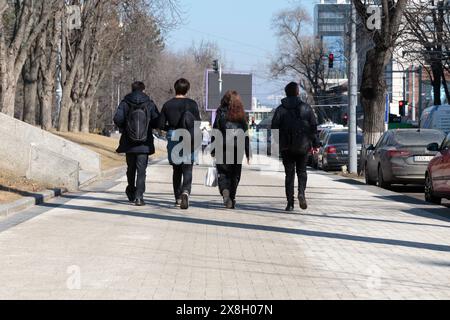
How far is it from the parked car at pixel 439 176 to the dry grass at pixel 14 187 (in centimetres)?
738

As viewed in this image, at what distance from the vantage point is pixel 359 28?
29.5 meters

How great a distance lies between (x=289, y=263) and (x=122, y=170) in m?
20.3

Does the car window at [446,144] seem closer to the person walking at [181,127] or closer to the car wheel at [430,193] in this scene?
the car wheel at [430,193]

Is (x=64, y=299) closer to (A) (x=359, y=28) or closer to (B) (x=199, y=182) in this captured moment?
(B) (x=199, y=182)

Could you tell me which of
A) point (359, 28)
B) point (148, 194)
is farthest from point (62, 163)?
point (359, 28)

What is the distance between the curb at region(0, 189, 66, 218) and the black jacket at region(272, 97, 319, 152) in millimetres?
4150

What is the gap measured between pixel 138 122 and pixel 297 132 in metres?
2.66

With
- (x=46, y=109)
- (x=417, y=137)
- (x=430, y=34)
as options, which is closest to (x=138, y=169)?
(x=417, y=137)

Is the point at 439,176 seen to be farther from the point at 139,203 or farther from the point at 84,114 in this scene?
the point at 84,114

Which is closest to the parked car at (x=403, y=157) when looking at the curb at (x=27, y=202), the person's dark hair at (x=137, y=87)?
the person's dark hair at (x=137, y=87)

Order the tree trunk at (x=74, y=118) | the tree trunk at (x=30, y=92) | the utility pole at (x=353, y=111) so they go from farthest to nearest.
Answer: the tree trunk at (x=74, y=118), the tree trunk at (x=30, y=92), the utility pole at (x=353, y=111)

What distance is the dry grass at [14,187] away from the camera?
1509 cm

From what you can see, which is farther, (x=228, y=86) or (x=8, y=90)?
(x=228, y=86)

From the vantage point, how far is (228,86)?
63.1 meters
